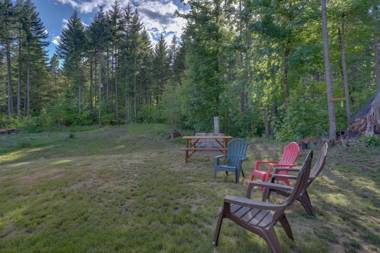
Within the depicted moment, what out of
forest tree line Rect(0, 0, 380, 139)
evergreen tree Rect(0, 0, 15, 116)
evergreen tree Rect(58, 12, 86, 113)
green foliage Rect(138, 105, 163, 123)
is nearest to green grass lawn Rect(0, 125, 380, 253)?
forest tree line Rect(0, 0, 380, 139)

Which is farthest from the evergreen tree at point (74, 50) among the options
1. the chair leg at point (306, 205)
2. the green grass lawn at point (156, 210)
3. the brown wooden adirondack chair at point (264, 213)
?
the brown wooden adirondack chair at point (264, 213)

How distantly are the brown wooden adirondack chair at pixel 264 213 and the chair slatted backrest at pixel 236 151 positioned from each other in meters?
2.66

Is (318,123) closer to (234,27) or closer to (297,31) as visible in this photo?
(297,31)

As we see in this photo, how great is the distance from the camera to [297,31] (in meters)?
10.6

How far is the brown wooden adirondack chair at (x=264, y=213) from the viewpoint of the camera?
211cm

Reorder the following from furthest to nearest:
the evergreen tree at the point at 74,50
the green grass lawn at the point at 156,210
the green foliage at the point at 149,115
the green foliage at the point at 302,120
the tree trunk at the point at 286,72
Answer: the evergreen tree at the point at 74,50 → the green foliage at the point at 149,115 → the tree trunk at the point at 286,72 → the green foliage at the point at 302,120 → the green grass lawn at the point at 156,210

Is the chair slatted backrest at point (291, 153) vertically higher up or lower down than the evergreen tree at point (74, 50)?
lower down

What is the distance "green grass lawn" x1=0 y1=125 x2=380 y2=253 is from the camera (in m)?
2.59

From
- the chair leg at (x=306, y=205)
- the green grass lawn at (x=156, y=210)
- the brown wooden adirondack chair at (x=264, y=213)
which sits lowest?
the green grass lawn at (x=156, y=210)

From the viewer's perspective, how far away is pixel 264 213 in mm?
2445

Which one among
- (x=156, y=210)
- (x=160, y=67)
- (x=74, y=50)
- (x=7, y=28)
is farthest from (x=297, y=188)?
(x=74, y=50)

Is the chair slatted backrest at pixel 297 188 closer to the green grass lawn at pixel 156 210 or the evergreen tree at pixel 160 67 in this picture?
the green grass lawn at pixel 156 210

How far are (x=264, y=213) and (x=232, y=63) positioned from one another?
1310cm

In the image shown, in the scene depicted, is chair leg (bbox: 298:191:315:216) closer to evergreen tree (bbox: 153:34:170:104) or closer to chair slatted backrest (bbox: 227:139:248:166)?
chair slatted backrest (bbox: 227:139:248:166)
